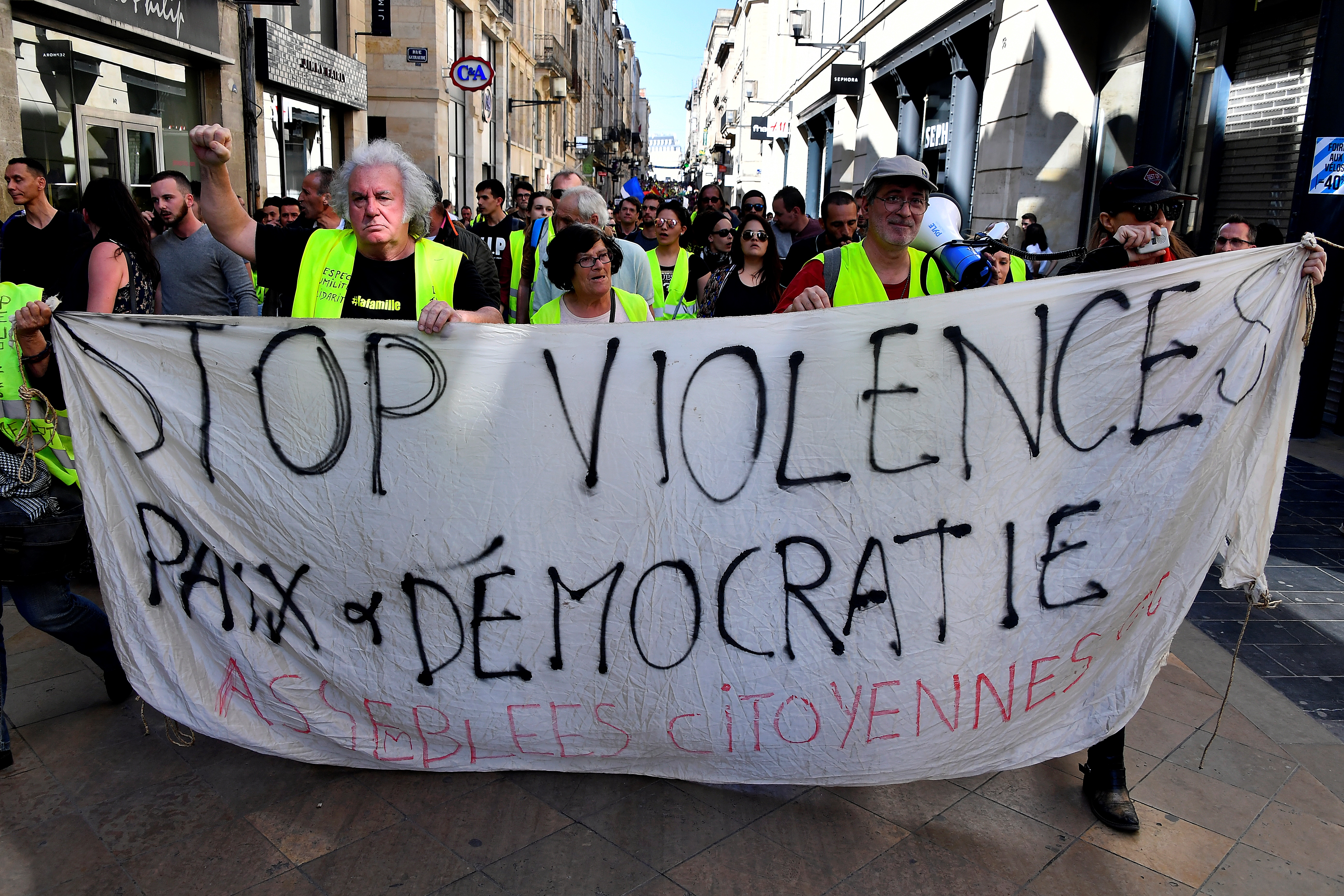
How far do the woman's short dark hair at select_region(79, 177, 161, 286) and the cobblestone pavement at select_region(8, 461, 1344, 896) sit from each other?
164 cm

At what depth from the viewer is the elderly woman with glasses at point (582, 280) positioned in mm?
3486

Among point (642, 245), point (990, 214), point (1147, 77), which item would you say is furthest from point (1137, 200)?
point (990, 214)

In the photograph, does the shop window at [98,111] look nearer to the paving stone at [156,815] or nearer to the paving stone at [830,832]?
the paving stone at [156,815]

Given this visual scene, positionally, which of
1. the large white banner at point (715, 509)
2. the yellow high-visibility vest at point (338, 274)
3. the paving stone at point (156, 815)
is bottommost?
the paving stone at point (156, 815)

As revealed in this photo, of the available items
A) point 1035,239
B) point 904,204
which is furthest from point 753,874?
point 1035,239

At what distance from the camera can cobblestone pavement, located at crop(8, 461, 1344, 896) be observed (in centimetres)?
240

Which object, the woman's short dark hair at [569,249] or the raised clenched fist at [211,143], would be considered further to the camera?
the woman's short dark hair at [569,249]

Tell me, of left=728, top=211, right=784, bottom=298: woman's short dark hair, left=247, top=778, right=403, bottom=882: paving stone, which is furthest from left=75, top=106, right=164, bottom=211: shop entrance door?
left=247, top=778, right=403, bottom=882: paving stone

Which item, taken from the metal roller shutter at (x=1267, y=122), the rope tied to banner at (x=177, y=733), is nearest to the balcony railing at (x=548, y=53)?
the metal roller shutter at (x=1267, y=122)

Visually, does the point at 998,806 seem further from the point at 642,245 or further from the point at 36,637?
the point at 642,245

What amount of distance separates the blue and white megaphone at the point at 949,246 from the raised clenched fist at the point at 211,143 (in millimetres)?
2183

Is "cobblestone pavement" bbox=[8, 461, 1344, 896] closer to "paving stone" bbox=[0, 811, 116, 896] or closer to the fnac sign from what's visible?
"paving stone" bbox=[0, 811, 116, 896]

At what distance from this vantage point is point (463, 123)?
25.0 metres

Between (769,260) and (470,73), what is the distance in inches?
567
